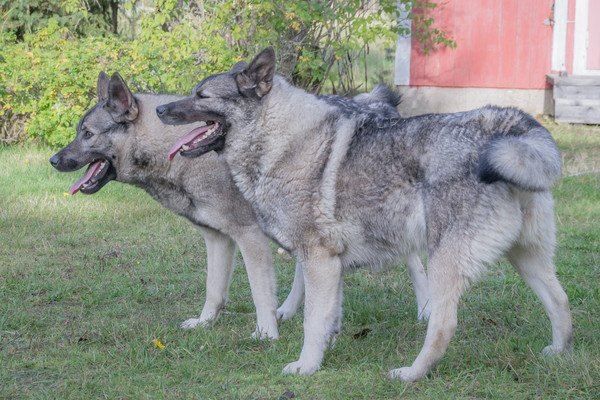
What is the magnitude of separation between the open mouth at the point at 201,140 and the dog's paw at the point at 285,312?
1.40 m

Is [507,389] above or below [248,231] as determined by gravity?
below

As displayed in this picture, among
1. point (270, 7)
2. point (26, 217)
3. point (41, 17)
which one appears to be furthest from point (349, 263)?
point (41, 17)

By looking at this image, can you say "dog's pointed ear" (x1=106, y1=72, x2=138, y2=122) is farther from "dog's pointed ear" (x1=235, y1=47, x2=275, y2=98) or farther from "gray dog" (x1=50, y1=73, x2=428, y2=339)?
"dog's pointed ear" (x1=235, y1=47, x2=275, y2=98)

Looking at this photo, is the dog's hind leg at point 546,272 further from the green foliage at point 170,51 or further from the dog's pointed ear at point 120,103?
the green foliage at point 170,51

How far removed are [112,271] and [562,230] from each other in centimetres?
365


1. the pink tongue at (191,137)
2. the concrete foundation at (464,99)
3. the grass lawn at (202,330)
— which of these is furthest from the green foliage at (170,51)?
the pink tongue at (191,137)

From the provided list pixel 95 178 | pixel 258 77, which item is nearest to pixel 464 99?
pixel 95 178

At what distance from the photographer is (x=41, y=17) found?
41.1 feet

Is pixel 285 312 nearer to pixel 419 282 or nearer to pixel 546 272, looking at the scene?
pixel 419 282

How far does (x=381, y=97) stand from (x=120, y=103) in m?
1.63

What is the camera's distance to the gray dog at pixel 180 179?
512 cm

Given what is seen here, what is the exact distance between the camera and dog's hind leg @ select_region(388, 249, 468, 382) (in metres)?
4.08

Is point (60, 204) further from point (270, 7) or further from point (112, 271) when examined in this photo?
point (270, 7)

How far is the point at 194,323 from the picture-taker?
5.35m
